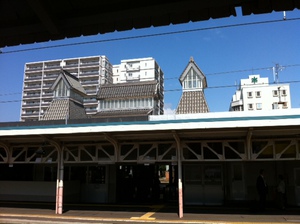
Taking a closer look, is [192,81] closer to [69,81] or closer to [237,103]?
[69,81]

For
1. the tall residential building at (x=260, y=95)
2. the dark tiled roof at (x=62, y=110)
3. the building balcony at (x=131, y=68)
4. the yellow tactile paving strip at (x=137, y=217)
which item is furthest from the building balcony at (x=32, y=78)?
the yellow tactile paving strip at (x=137, y=217)

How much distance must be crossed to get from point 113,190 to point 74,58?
284 ft

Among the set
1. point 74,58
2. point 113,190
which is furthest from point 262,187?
point 74,58

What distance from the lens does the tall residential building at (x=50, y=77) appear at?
95.1 m

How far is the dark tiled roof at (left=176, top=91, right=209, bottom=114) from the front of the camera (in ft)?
91.6

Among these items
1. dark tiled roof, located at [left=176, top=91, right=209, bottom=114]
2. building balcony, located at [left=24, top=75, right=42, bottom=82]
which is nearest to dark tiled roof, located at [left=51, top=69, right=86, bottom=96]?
dark tiled roof, located at [left=176, top=91, right=209, bottom=114]

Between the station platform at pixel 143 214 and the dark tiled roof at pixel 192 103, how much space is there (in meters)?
13.3

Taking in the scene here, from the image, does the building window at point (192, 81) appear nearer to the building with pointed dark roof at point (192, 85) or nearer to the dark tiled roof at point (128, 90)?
the building with pointed dark roof at point (192, 85)

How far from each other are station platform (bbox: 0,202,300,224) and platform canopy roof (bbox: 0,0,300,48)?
32.2ft

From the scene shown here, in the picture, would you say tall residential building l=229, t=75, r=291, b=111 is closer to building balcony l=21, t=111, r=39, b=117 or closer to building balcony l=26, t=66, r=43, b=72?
building balcony l=21, t=111, r=39, b=117

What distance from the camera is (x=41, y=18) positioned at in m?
2.89

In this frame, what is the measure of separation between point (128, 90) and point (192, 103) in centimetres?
804

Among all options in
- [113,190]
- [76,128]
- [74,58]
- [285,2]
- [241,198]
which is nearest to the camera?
[285,2]

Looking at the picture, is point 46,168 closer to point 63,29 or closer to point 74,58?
point 63,29
